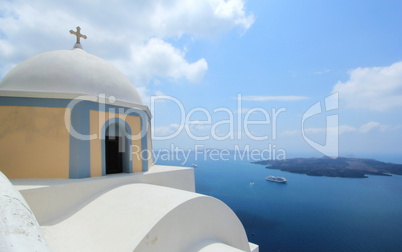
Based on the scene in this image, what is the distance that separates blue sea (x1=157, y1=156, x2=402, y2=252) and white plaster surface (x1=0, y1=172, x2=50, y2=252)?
2030 cm

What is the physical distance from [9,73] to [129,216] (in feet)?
18.7

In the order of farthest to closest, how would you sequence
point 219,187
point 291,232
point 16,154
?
point 219,187
point 291,232
point 16,154

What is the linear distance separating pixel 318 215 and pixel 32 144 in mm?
31744

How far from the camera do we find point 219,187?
4134 centimetres

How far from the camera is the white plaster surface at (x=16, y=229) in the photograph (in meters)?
1.34

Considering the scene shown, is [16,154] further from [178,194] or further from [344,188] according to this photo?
[344,188]

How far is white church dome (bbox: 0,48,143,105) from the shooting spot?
17.3ft

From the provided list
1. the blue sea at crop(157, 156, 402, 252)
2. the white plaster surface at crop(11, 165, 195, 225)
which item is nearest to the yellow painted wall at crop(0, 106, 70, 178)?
the white plaster surface at crop(11, 165, 195, 225)

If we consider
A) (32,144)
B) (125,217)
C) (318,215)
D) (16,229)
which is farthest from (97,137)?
(318,215)

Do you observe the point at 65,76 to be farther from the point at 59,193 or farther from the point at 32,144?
the point at 59,193

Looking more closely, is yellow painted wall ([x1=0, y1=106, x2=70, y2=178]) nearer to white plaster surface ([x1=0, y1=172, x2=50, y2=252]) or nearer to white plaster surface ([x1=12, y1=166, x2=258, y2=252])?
white plaster surface ([x1=12, y1=166, x2=258, y2=252])

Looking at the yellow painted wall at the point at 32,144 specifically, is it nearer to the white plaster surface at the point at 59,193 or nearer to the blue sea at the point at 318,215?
the white plaster surface at the point at 59,193

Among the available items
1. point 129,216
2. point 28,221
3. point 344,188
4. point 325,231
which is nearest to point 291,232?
point 325,231

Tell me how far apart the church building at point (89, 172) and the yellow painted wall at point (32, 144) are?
0.02m
